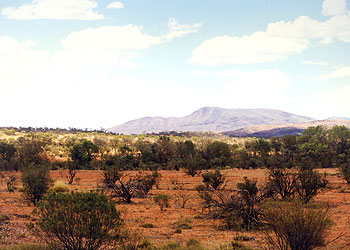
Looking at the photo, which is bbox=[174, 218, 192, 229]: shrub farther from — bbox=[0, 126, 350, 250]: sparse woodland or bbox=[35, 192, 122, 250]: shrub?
bbox=[35, 192, 122, 250]: shrub

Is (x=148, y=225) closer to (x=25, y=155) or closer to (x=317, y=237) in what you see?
(x=317, y=237)

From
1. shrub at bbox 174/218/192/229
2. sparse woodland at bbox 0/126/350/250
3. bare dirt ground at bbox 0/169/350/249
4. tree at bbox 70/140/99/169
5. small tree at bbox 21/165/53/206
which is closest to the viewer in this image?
sparse woodland at bbox 0/126/350/250

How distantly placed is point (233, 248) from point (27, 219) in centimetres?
993

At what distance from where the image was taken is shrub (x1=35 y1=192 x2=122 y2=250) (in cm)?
862

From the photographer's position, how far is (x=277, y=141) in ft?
217

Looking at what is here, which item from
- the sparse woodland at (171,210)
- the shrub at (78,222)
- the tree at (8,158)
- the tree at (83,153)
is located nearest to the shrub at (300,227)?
the sparse woodland at (171,210)

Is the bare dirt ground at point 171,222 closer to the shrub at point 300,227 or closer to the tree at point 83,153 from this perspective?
the shrub at point 300,227

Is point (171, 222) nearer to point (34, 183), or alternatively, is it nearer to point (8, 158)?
point (34, 183)

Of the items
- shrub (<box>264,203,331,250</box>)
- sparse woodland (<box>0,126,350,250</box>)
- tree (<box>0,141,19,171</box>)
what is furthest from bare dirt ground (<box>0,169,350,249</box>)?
→ tree (<box>0,141,19,171</box>)

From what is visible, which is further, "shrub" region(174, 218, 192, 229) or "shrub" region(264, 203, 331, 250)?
"shrub" region(174, 218, 192, 229)

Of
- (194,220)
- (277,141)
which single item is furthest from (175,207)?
(277,141)

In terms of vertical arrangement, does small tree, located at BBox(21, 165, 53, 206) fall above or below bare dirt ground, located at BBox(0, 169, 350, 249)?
above

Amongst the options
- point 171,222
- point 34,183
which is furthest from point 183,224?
point 34,183

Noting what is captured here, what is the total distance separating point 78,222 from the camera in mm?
8742
